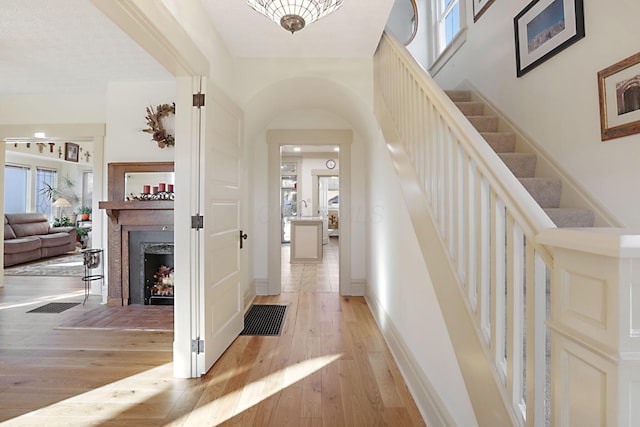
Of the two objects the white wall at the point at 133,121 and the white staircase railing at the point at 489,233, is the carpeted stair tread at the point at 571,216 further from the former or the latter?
the white wall at the point at 133,121

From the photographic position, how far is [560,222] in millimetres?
1853

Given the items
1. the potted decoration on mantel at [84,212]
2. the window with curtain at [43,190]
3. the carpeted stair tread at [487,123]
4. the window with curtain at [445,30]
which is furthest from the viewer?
the potted decoration on mantel at [84,212]

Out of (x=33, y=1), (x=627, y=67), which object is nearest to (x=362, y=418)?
(x=627, y=67)

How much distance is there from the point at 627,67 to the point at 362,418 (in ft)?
7.82

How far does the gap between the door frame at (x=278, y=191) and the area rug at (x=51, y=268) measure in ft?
11.8

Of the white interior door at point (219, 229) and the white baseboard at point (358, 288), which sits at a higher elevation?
the white interior door at point (219, 229)

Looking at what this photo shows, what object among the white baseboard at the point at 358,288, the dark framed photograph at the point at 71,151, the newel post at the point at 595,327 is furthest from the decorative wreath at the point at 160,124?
the dark framed photograph at the point at 71,151

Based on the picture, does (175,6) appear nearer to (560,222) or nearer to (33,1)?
(33,1)

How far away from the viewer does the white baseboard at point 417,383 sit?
1.54 metres

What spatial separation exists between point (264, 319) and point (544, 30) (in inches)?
135

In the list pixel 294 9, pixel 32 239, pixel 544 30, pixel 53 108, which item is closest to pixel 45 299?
pixel 53 108

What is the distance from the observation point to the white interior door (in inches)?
82.7

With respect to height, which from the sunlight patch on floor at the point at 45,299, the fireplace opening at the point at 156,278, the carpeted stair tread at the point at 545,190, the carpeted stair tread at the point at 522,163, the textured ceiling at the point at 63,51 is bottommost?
the sunlight patch on floor at the point at 45,299

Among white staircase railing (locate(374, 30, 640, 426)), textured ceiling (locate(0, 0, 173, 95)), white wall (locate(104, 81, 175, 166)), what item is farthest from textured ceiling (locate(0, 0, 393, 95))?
white staircase railing (locate(374, 30, 640, 426))
